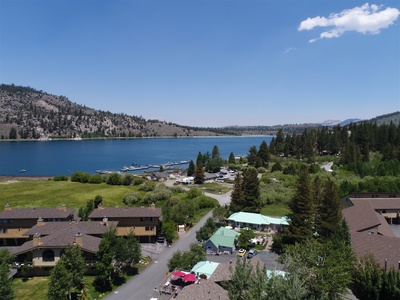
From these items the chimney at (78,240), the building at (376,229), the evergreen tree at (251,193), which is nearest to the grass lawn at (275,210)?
the evergreen tree at (251,193)

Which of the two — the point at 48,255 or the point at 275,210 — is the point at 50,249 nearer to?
the point at 48,255

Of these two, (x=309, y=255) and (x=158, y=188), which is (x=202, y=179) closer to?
(x=158, y=188)

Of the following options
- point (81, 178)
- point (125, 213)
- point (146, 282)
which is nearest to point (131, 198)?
point (125, 213)

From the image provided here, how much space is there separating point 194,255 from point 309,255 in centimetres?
1268

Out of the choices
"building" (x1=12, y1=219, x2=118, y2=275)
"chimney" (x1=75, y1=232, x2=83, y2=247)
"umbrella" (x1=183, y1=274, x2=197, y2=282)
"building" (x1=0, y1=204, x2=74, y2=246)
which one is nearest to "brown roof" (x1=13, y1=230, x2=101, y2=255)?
"building" (x1=12, y1=219, x2=118, y2=275)

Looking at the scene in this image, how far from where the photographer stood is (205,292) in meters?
21.9

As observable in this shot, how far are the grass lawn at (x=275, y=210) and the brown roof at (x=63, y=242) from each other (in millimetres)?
30357

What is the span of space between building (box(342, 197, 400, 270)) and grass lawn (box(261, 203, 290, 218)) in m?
10.2

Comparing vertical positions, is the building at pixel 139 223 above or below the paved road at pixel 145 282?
above

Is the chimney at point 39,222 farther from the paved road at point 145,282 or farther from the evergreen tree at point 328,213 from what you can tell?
the evergreen tree at point 328,213

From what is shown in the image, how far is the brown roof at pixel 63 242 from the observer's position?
30.4 metres

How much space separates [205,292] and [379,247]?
59.5 ft

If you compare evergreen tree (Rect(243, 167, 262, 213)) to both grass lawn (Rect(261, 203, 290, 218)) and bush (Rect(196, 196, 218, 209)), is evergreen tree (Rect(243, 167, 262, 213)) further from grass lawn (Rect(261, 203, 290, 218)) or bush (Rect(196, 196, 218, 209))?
bush (Rect(196, 196, 218, 209))

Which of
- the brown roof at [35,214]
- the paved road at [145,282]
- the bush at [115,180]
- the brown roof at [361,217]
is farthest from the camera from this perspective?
the bush at [115,180]
